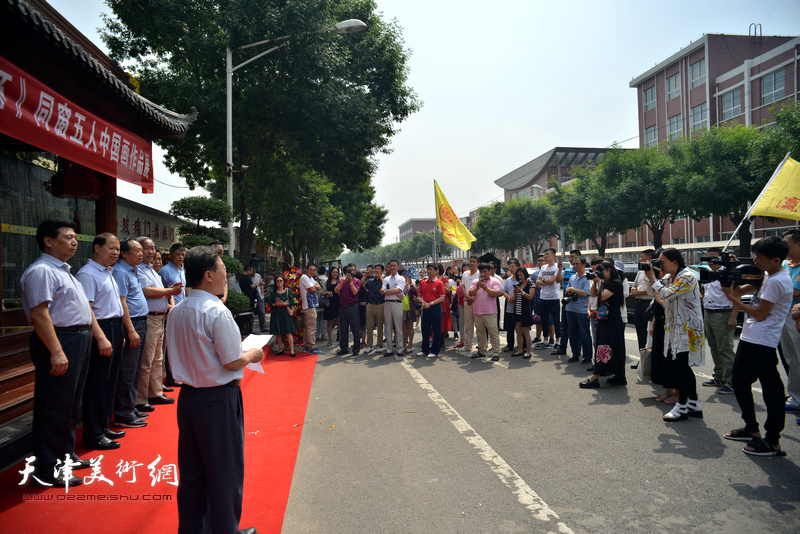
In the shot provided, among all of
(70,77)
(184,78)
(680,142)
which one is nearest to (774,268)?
(70,77)

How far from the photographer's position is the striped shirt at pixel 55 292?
3.57 meters

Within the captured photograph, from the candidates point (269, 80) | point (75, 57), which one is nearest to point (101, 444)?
point (75, 57)

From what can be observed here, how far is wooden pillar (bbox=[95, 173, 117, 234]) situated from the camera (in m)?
7.36

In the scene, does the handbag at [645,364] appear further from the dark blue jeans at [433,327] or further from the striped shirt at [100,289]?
the striped shirt at [100,289]

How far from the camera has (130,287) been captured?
5203 mm

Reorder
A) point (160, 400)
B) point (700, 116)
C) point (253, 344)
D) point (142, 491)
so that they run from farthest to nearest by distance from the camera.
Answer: point (700, 116)
point (160, 400)
point (142, 491)
point (253, 344)

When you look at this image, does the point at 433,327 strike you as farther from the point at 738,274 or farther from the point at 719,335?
the point at 738,274

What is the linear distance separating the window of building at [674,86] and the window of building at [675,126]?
71.7 inches

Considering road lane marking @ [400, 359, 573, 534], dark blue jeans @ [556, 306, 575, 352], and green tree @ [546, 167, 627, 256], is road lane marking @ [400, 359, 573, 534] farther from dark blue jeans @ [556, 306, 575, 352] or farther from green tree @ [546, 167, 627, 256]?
green tree @ [546, 167, 627, 256]

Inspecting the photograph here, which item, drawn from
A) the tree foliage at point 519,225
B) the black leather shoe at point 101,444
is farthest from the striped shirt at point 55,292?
the tree foliage at point 519,225

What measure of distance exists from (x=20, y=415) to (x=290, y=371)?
398 centimetres

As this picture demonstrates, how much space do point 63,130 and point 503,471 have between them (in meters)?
5.57

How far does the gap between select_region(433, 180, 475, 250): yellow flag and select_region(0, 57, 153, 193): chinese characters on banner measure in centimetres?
754

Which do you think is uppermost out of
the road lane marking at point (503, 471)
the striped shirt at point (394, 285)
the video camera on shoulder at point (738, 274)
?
the video camera on shoulder at point (738, 274)
